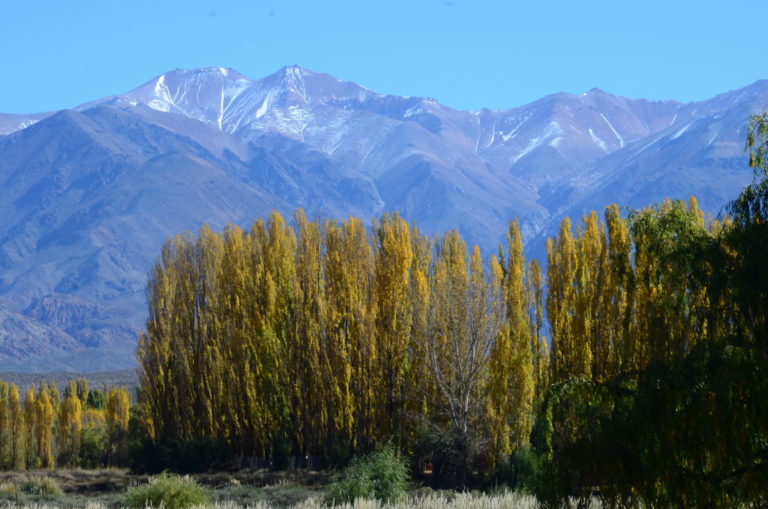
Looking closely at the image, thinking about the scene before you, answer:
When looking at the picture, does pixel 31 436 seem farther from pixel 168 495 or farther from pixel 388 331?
pixel 168 495

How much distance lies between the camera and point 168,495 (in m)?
22.3

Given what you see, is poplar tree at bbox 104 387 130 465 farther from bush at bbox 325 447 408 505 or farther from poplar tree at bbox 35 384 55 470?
bush at bbox 325 447 408 505

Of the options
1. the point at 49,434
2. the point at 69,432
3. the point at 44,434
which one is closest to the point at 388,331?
the point at 69,432

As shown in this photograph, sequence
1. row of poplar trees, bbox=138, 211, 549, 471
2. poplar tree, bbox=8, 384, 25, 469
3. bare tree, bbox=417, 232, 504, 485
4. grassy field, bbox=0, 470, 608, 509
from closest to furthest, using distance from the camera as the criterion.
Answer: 1. grassy field, bbox=0, 470, 608, 509
2. bare tree, bbox=417, 232, 504, 485
3. row of poplar trees, bbox=138, 211, 549, 471
4. poplar tree, bbox=8, 384, 25, 469

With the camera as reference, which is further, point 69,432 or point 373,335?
point 69,432

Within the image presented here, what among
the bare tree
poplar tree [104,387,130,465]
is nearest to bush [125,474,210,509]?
the bare tree

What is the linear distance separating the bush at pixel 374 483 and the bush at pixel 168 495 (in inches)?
114

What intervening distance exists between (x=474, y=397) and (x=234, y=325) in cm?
1140

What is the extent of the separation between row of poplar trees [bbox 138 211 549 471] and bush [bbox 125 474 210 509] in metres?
9.27

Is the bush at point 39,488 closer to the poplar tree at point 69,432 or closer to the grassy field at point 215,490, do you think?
the grassy field at point 215,490

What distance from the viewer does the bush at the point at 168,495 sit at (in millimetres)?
22203

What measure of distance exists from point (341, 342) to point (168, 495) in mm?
13367

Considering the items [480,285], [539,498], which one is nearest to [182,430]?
[480,285]

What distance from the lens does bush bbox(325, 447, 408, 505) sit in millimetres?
23359
